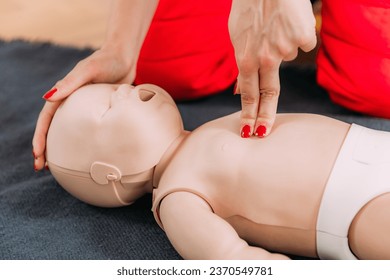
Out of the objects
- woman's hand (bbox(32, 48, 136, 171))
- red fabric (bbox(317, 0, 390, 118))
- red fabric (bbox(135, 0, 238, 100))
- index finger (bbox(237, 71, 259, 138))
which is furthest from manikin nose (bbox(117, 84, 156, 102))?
red fabric (bbox(317, 0, 390, 118))

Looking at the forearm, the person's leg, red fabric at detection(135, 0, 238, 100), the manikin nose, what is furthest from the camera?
red fabric at detection(135, 0, 238, 100)

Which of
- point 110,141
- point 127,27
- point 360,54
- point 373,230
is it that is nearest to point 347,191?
point 373,230

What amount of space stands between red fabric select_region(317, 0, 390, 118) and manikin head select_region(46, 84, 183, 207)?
466 millimetres

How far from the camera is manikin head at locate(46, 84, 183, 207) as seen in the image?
972 millimetres

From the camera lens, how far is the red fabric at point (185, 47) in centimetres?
141

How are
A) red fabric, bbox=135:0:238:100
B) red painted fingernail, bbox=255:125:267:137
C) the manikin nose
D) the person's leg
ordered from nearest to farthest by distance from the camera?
1. the person's leg
2. red painted fingernail, bbox=255:125:267:137
3. the manikin nose
4. red fabric, bbox=135:0:238:100

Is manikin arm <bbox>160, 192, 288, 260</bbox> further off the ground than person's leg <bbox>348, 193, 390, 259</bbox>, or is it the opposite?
person's leg <bbox>348, 193, 390, 259</bbox>

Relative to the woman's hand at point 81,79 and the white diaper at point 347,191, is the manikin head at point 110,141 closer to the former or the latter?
the woman's hand at point 81,79

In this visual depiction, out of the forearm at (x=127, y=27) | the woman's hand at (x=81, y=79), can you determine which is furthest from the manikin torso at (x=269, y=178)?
the forearm at (x=127, y=27)

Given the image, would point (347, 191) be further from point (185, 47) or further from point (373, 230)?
point (185, 47)

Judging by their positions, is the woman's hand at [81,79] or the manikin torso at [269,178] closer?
the manikin torso at [269,178]

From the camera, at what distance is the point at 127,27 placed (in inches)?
48.7

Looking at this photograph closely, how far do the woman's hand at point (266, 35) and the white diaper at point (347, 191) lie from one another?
6.8 inches

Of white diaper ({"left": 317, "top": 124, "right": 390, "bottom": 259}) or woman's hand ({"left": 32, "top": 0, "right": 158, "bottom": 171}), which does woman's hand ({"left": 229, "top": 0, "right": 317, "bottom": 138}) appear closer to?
white diaper ({"left": 317, "top": 124, "right": 390, "bottom": 259})
